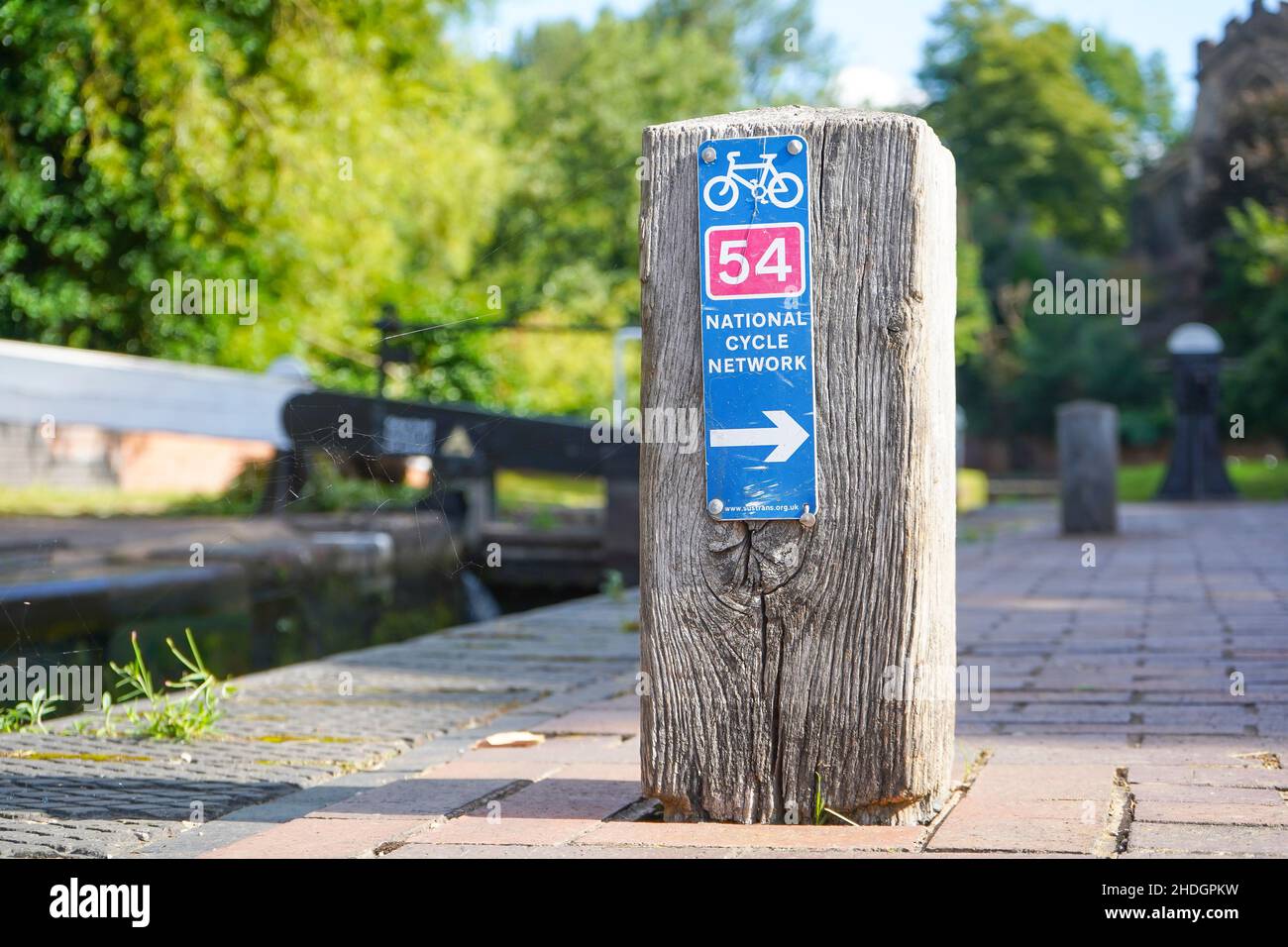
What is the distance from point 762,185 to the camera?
3.13 metres

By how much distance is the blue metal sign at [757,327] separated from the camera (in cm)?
312

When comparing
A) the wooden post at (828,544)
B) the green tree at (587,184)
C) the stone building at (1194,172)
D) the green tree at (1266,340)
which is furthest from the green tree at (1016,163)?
the wooden post at (828,544)

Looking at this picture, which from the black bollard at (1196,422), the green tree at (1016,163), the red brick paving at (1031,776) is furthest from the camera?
the green tree at (1016,163)

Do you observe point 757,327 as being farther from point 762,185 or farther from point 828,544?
point 828,544

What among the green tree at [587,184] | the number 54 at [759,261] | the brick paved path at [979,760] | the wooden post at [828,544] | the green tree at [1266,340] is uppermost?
the green tree at [587,184]

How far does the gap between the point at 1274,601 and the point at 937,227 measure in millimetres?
5101

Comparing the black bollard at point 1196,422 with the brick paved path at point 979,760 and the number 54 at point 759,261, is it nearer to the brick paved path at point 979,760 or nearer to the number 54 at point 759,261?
the brick paved path at point 979,760

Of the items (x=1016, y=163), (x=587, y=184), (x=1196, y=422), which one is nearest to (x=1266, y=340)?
(x=1196, y=422)

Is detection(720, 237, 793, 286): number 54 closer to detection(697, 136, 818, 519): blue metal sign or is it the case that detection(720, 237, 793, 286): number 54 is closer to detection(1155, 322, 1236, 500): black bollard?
detection(697, 136, 818, 519): blue metal sign

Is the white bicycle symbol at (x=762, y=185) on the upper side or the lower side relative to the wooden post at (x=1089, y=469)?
upper

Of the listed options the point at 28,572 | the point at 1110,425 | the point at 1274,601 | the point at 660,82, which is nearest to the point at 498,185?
the point at 660,82

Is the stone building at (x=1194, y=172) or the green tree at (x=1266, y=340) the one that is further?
the stone building at (x=1194, y=172)

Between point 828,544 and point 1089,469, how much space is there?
11216mm

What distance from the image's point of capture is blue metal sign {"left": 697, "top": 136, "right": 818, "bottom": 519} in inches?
123
